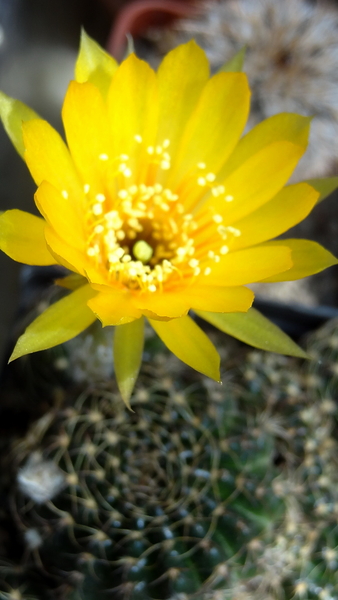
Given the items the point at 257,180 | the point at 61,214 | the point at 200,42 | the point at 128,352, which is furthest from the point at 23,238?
the point at 200,42

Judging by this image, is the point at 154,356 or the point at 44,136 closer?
the point at 44,136

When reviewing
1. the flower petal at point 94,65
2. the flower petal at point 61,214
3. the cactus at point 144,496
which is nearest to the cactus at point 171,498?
the cactus at point 144,496

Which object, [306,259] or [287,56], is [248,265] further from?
[287,56]

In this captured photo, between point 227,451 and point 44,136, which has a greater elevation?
point 44,136

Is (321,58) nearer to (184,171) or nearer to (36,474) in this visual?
(184,171)

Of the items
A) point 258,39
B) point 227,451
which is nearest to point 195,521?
point 227,451

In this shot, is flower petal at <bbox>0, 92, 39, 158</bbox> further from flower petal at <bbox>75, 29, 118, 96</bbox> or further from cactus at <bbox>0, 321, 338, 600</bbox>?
cactus at <bbox>0, 321, 338, 600</bbox>
